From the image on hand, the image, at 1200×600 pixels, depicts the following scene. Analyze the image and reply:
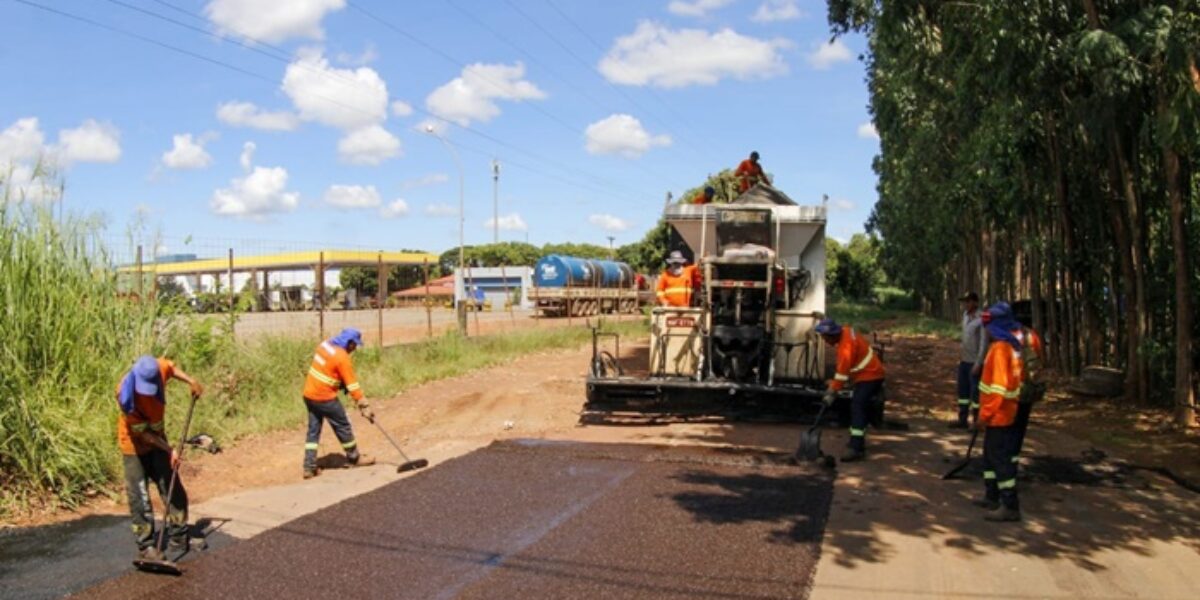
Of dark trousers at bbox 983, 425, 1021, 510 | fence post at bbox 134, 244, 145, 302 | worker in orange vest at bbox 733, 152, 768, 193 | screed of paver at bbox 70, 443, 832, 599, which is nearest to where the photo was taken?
screed of paver at bbox 70, 443, 832, 599

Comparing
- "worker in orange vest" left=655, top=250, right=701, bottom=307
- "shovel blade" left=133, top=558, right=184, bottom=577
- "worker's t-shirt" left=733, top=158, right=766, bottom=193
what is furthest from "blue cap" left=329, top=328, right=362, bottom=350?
"worker's t-shirt" left=733, top=158, right=766, bottom=193

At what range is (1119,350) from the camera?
538 inches

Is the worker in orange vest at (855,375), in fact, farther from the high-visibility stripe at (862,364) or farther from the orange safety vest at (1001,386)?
the orange safety vest at (1001,386)

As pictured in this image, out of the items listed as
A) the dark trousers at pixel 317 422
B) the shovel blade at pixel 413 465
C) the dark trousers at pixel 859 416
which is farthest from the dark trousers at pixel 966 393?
the dark trousers at pixel 317 422

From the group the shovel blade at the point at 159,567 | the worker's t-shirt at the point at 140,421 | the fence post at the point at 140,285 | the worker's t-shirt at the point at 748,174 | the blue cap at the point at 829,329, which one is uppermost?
the worker's t-shirt at the point at 748,174

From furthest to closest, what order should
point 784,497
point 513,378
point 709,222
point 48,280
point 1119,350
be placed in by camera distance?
point 513,378 → point 1119,350 → point 709,222 → point 48,280 → point 784,497

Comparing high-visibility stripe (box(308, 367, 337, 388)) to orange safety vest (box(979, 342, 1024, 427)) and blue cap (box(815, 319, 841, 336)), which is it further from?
orange safety vest (box(979, 342, 1024, 427))

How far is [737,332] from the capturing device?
34.8ft

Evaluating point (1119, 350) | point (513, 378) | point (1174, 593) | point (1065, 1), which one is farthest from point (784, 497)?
point (1119, 350)

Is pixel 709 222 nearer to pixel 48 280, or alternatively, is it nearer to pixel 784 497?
pixel 784 497

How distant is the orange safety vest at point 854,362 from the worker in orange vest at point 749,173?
13.6ft

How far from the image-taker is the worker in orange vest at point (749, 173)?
12.7 metres

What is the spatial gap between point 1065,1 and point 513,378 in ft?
30.1

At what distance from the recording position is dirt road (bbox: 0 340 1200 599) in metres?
5.48
